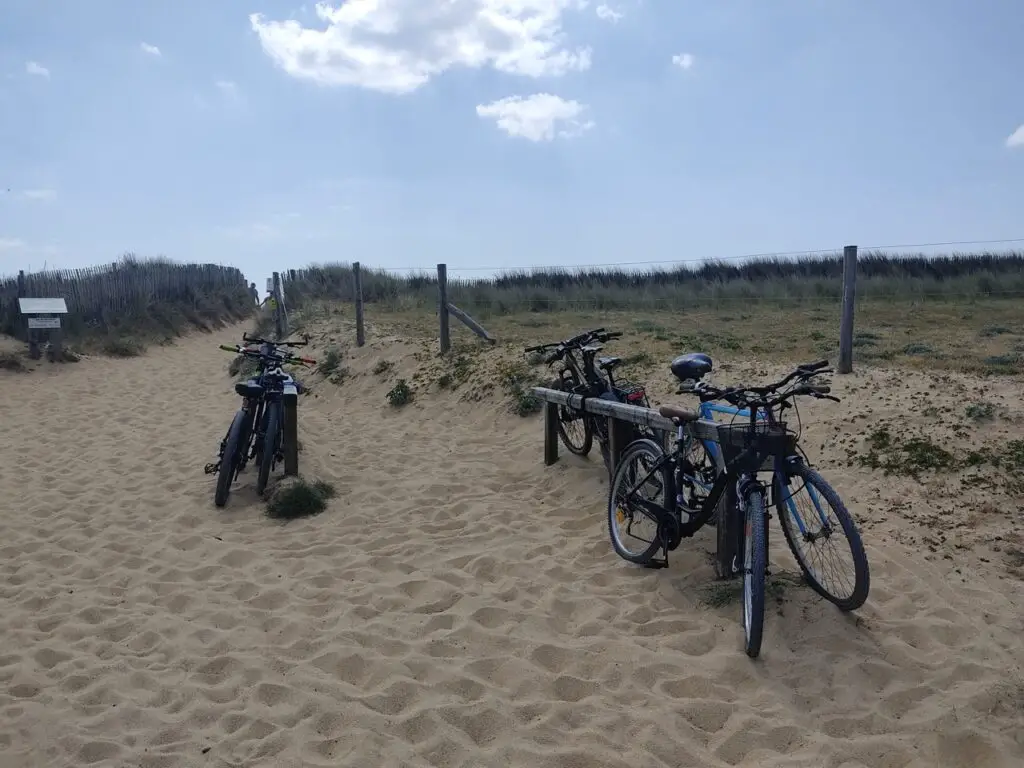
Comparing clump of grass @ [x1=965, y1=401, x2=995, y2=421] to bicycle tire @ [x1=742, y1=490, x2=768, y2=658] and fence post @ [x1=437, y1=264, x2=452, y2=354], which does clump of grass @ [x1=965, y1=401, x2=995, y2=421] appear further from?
fence post @ [x1=437, y1=264, x2=452, y2=354]

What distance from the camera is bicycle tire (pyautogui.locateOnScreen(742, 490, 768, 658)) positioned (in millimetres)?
3287

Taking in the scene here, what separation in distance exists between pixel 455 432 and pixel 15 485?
4.00 meters

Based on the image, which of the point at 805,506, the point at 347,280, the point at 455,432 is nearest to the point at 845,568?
the point at 805,506

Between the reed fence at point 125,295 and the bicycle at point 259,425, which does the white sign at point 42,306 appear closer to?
the reed fence at point 125,295

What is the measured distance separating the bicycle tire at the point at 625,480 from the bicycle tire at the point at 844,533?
2.11ft

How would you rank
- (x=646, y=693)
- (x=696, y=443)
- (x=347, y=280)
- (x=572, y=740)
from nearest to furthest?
(x=572, y=740) < (x=646, y=693) < (x=696, y=443) < (x=347, y=280)

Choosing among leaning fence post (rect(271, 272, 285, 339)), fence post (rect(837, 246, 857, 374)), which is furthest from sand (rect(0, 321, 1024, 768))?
leaning fence post (rect(271, 272, 285, 339))

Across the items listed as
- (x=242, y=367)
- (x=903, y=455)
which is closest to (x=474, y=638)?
(x=903, y=455)

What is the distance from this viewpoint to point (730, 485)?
12.3 ft

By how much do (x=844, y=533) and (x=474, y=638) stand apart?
1772 mm

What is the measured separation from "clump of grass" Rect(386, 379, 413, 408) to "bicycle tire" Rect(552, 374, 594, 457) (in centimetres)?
319

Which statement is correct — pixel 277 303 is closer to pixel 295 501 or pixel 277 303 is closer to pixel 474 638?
pixel 295 501

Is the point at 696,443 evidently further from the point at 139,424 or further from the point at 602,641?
the point at 139,424

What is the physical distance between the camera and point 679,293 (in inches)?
738
